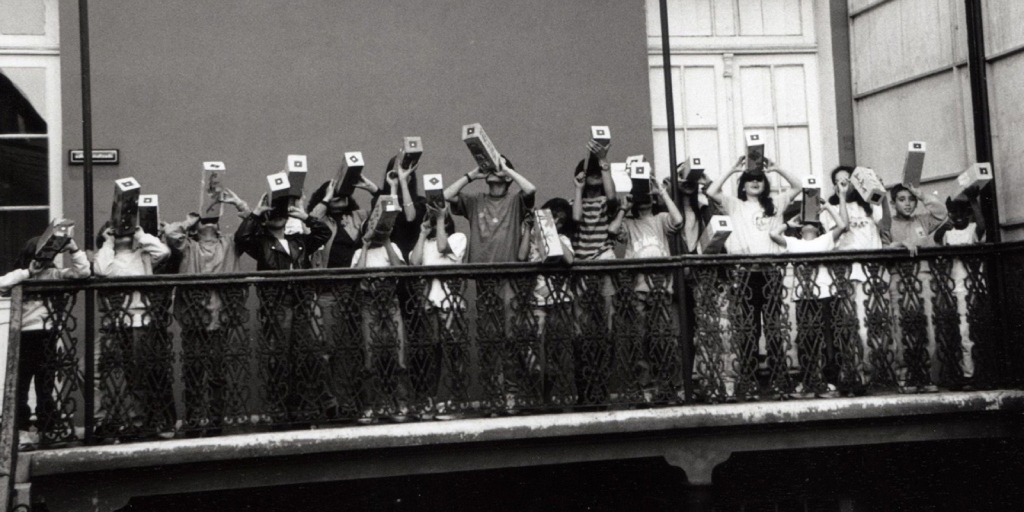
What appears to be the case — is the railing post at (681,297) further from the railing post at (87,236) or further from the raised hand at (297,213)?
the railing post at (87,236)

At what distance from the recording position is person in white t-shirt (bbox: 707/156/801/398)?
859cm

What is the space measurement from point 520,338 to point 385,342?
3.16 ft

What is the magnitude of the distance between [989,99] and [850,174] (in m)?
1.94

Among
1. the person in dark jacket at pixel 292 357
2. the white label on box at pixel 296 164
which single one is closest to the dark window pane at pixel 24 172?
the person in dark jacket at pixel 292 357

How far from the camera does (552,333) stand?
27.7 ft

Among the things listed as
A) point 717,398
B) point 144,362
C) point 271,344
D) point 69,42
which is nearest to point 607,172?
point 717,398

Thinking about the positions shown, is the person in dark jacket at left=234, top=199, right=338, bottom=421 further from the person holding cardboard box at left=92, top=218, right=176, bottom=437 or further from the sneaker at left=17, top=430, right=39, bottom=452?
the sneaker at left=17, top=430, right=39, bottom=452

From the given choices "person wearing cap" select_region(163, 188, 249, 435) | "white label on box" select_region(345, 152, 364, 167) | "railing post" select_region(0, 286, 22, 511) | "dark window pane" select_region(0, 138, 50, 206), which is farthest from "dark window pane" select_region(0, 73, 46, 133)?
"white label on box" select_region(345, 152, 364, 167)

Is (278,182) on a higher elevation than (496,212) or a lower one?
higher

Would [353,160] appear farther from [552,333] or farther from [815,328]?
[815,328]

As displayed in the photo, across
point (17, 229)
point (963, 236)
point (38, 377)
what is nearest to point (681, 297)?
point (963, 236)

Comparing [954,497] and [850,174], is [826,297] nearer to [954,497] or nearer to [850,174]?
[850,174]

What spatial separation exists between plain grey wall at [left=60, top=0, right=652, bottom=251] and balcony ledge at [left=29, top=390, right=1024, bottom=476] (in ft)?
9.77

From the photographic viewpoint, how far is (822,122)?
12.0 metres
